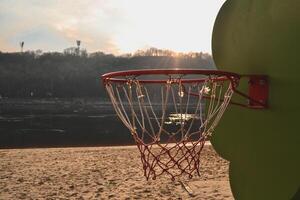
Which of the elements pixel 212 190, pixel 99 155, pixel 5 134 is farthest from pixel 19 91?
pixel 212 190

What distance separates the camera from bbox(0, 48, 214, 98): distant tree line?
134625 millimetres

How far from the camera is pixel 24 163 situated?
580 inches

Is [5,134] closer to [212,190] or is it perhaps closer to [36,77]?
[212,190]

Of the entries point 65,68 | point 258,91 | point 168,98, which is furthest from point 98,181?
point 65,68

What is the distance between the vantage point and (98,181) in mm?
11070

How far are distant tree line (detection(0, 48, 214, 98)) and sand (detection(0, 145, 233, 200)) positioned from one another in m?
111

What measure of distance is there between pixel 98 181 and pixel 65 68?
14288cm

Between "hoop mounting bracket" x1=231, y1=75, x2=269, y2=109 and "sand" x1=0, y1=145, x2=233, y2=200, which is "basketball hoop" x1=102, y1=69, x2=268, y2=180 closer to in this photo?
"hoop mounting bracket" x1=231, y1=75, x2=269, y2=109

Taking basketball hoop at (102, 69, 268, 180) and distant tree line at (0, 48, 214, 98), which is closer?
basketball hoop at (102, 69, 268, 180)

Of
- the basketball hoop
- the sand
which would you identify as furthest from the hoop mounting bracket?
the sand

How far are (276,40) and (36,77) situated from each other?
14246 cm

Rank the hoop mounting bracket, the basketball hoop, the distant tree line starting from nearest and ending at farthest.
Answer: the basketball hoop < the hoop mounting bracket < the distant tree line

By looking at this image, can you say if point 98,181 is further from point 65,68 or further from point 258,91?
point 65,68

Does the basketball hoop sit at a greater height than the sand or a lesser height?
greater
